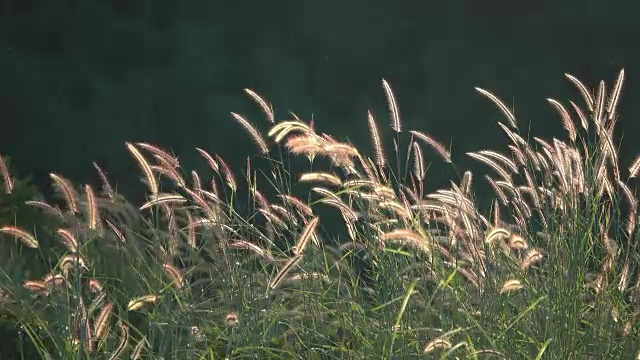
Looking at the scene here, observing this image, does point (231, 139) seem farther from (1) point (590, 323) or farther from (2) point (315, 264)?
(1) point (590, 323)

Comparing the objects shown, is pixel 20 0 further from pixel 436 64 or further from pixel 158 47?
pixel 436 64

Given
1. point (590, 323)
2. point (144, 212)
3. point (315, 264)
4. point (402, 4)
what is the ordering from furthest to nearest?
point (402, 4) < point (144, 212) < point (315, 264) < point (590, 323)

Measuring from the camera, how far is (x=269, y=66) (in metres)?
7.43

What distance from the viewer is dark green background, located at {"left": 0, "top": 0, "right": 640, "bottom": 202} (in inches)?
283

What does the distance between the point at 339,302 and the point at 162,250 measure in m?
0.61

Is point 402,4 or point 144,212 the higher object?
point 402,4

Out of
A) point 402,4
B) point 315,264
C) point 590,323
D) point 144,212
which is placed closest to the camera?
point 590,323

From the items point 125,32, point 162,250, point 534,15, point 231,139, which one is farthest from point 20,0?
point 162,250

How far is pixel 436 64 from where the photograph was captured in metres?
7.29

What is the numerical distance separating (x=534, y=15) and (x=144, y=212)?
8.67 ft

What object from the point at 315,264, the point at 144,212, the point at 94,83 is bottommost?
the point at 144,212

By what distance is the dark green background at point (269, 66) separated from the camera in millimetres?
7184

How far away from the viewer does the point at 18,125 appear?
Result: 740cm

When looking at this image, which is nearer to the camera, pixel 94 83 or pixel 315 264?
pixel 315 264
